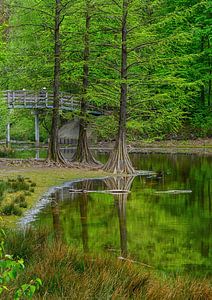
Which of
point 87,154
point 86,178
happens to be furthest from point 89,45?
point 86,178

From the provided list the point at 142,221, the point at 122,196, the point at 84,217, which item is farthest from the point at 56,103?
the point at 142,221

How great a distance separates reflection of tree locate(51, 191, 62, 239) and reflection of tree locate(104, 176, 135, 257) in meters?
1.30

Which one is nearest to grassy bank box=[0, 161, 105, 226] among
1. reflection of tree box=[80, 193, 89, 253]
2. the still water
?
the still water

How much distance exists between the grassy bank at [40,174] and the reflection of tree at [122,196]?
4.53 feet

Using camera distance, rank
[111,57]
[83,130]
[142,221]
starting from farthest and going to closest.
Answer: [83,130]
[111,57]
[142,221]

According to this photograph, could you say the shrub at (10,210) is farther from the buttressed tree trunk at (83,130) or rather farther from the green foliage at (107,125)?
the buttressed tree trunk at (83,130)

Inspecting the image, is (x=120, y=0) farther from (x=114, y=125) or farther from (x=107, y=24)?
(x=114, y=125)

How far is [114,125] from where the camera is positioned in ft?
93.1

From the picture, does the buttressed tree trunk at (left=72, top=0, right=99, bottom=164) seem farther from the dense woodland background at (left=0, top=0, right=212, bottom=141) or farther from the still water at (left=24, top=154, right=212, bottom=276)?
the still water at (left=24, top=154, right=212, bottom=276)

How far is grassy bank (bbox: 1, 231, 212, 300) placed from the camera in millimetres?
6480

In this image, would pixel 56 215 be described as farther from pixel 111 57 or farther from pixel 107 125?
pixel 111 57

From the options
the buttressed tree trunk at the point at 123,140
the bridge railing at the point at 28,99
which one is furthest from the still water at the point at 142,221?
the bridge railing at the point at 28,99

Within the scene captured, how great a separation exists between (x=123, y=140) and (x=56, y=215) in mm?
12471

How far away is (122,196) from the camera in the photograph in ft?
58.0
